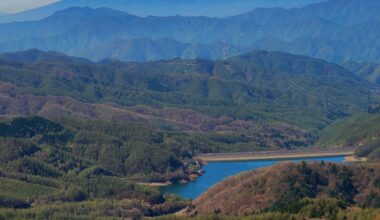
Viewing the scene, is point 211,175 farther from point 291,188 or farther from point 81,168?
point 291,188

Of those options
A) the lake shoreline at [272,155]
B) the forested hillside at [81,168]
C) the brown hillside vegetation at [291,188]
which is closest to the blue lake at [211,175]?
the lake shoreline at [272,155]

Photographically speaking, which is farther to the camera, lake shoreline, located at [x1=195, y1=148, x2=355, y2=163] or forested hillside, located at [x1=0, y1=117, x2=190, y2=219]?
lake shoreline, located at [x1=195, y1=148, x2=355, y2=163]

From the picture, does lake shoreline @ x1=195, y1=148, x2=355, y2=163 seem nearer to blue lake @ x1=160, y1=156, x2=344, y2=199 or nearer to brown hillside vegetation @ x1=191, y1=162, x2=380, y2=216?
blue lake @ x1=160, y1=156, x2=344, y2=199

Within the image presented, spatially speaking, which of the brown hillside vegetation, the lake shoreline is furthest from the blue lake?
the brown hillside vegetation

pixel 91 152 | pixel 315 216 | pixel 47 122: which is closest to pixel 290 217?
pixel 315 216

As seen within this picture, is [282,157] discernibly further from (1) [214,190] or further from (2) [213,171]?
(1) [214,190]
